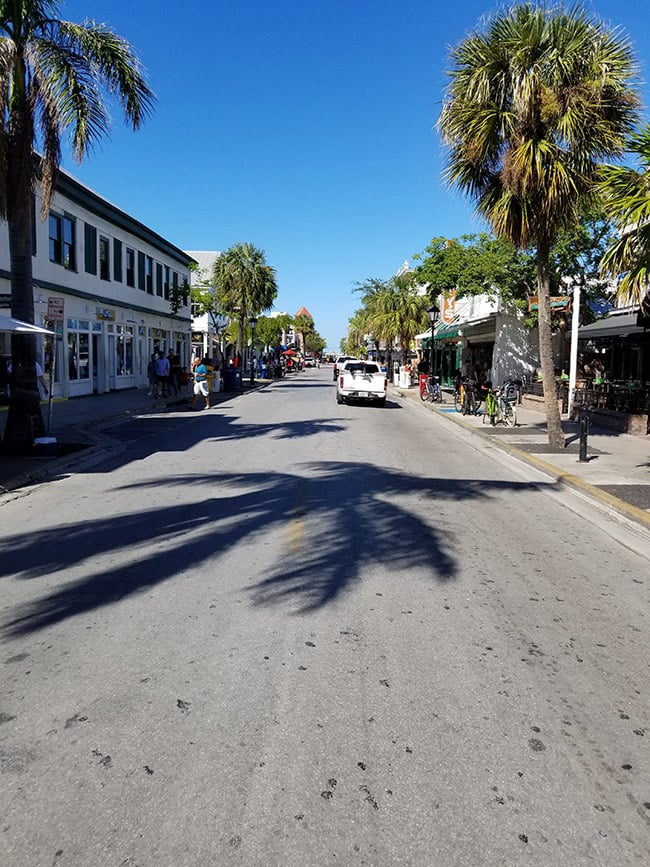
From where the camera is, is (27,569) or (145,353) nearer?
(27,569)

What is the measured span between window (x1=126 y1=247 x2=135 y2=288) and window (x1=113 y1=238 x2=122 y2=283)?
121 cm

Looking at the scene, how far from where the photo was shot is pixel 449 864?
2562 millimetres

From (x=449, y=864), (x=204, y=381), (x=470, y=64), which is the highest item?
(x=470, y=64)

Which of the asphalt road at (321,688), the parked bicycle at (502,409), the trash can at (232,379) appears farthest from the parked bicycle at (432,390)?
the asphalt road at (321,688)

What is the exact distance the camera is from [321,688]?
153 inches

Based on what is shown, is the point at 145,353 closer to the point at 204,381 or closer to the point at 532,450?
the point at 204,381

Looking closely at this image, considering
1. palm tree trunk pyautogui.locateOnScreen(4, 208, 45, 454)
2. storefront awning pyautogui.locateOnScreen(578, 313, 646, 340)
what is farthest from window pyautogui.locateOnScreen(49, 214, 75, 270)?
storefront awning pyautogui.locateOnScreen(578, 313, 646, 340)

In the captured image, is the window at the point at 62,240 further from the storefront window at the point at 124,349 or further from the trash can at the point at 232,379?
the trash can at the point at 232,379

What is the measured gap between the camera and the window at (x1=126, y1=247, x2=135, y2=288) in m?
32.1

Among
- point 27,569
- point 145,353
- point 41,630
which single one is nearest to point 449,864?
point 41,630

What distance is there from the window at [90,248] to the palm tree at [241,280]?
16.7 m

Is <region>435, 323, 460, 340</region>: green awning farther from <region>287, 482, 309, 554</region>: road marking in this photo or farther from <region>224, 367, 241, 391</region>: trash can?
<region>287, 482, 309, 554</region>: road marking

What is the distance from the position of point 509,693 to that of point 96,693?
7.43 feet

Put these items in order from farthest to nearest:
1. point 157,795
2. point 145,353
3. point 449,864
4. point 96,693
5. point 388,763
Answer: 1. point 145,353
2. point 96,693
3. point 388,763
4. point 157,795
5. point 449,864
